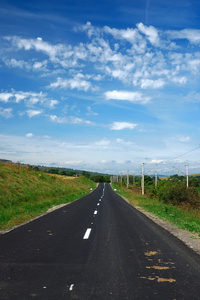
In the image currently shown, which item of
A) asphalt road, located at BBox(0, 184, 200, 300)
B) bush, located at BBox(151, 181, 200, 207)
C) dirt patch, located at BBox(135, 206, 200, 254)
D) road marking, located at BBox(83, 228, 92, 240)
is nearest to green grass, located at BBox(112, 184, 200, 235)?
dirt patch, located at BBox(135, 206, 200, 254)

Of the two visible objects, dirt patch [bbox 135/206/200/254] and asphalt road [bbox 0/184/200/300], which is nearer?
asphalt road [bbox 0/184/200/300]

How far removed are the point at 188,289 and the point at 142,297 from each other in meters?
1.04

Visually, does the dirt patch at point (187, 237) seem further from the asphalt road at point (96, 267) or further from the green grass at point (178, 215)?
the green grass at point (178, 215)

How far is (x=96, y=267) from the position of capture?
564 cm

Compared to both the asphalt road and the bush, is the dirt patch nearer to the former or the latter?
the asphalt road

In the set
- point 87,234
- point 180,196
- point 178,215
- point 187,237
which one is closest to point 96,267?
point 87,234

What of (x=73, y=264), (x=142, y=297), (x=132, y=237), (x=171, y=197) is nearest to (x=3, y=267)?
(x=73, y=264)

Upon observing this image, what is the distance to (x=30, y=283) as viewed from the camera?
465 centimetres

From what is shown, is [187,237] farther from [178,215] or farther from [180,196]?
[180,196]

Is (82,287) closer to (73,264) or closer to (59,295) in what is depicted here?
(59,295)

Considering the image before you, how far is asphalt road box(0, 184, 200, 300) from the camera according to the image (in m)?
4.33

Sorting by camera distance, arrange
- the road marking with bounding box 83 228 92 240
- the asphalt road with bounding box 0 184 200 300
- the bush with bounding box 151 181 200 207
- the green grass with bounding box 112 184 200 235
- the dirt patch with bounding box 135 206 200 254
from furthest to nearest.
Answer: the bush with bounding box 151 181 200 207, the green grass with bounding box 112 184 200 235, the road marking with bounding box 83 228 92 240, the dirt patch with bounding box 135 206 200 254, the asphalt road with bounding box 0 184 200 300

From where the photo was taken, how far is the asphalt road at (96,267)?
4.33 metres

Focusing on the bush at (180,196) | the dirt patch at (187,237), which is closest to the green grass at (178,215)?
the dirt patch at (187,237)
